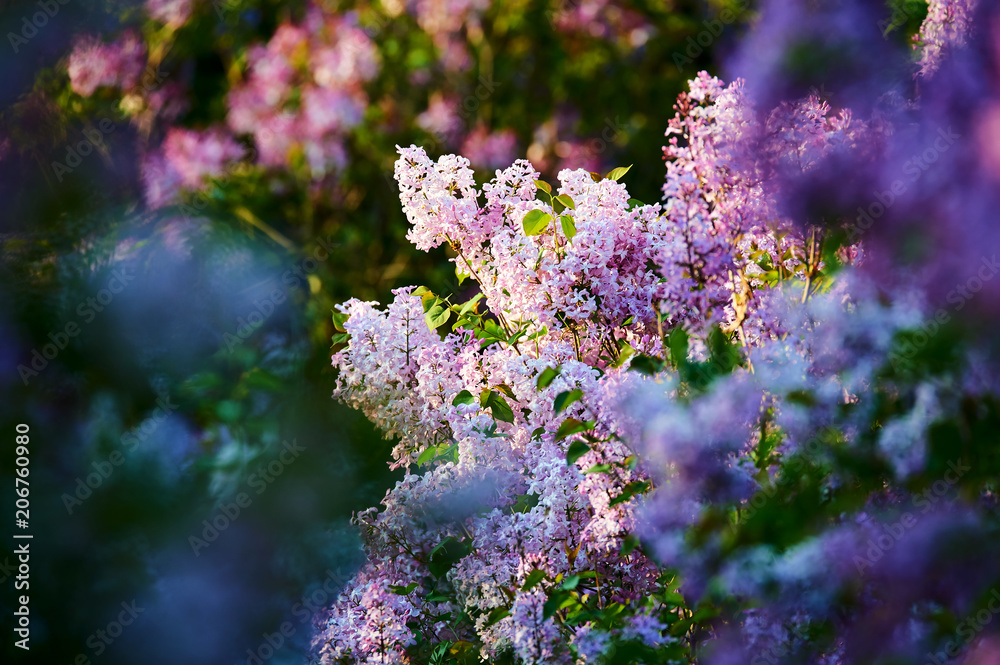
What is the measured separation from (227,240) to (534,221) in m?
1.53

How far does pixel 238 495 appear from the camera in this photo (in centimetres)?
156

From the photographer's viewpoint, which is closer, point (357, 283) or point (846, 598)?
point (846, 598)

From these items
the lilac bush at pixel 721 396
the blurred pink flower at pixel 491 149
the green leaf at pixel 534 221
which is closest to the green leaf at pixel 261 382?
the lilac bush at pixel 721 396

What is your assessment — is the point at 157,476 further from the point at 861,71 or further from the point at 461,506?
the point at 861,71

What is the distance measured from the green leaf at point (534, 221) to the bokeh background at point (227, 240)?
354mm

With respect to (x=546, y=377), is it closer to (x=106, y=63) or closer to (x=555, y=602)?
(x=555, y=602)

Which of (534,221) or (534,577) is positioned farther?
(534,221)

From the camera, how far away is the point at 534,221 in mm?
1187

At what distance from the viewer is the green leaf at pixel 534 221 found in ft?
3.88

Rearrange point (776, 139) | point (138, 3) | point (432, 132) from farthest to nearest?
point (432, 132) < point (138, 3) < point (776, 139)

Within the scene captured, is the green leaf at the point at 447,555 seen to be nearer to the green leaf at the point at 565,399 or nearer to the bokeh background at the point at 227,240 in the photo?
the bokeh background at the point at 227,240

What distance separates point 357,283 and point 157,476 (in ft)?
7.54

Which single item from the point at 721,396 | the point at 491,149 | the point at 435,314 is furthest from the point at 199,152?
the point at 721,396

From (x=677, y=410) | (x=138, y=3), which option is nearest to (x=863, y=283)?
(x=677, y=410)
